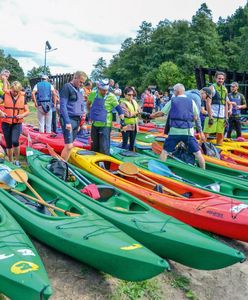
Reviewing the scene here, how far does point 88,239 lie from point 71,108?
9.38ft

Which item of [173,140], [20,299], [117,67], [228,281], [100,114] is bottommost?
[228,281]

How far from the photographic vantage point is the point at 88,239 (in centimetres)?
301

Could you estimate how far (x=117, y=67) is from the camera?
198ft

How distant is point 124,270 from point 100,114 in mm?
3487

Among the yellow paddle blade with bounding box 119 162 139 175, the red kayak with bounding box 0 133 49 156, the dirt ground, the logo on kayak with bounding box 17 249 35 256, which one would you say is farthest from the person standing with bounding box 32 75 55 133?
the logo on kayak with bounding box 17 249 35 256

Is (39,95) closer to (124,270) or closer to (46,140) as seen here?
(46,140)

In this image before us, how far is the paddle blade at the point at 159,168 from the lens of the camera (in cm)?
529

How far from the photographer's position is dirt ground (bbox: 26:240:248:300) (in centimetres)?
290

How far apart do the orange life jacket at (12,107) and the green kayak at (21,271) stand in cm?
303

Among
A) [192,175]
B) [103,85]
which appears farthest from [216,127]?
[103,85]

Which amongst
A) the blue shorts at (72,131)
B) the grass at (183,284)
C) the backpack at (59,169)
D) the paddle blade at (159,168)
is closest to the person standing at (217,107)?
the paddle blade at (159,168)

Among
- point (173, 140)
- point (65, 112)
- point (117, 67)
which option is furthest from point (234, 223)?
point (117, 67)

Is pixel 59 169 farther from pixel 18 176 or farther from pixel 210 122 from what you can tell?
pixel 210 122

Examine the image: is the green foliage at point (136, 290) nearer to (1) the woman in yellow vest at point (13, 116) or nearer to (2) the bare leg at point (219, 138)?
(1) the woman in yellow vest at point (13, 116)
